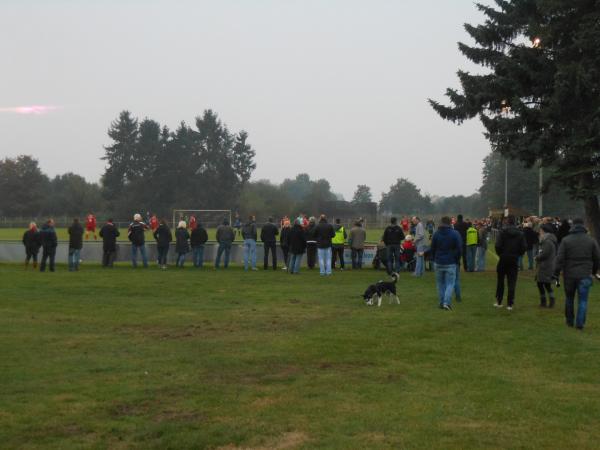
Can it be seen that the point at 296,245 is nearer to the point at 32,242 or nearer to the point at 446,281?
the point at 32,242

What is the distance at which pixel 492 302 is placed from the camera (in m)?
17.0

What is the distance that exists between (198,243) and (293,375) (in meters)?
19.3

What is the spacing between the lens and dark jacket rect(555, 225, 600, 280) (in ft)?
42.2

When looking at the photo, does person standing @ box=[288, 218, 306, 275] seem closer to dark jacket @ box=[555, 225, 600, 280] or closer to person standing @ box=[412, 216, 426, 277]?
person standing @ box=[412, 216, 426, 277]

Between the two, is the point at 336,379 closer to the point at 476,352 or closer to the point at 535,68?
the point at 476,352

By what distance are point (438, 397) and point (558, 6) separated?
21654 millimetres

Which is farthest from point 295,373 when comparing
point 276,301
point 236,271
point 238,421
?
point 236,271

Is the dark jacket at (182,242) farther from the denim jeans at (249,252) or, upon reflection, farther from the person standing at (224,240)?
the denim jeans at (249,252)

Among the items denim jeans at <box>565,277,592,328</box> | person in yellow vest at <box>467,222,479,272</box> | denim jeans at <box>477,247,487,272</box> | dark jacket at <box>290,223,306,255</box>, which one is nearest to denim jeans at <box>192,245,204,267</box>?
dark jacket at <box>290,223,306,255</box>

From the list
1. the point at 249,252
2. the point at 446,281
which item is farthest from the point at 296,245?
the point at 446,281

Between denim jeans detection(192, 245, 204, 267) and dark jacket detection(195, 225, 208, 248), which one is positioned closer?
dark jacket detection(195, 225, 208, 248)

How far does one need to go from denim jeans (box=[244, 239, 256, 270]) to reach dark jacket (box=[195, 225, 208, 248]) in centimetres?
182

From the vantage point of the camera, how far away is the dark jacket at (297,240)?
2534 centimetres

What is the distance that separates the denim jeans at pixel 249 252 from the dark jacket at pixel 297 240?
77.1 inches
